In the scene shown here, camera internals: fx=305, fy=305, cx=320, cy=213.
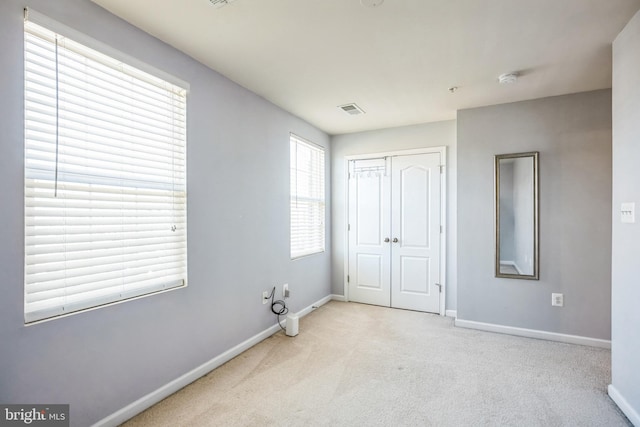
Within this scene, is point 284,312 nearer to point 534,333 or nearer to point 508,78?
point 534,333

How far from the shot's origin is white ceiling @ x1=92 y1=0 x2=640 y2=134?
6.04ft

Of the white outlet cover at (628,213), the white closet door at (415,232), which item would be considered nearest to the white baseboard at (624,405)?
the white outlet cover at (628,213)

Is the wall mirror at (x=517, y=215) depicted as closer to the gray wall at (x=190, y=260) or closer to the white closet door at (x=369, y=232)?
the white closet door at (x=369, y=232)

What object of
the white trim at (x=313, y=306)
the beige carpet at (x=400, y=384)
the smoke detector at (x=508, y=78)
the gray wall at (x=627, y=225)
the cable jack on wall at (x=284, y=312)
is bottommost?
the beige carpet at (x=400, y=384)

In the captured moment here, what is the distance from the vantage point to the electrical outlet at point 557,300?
10.4 ft

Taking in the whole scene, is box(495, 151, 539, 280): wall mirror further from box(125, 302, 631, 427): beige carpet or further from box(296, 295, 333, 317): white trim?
box(296, 295, 333, 317): white trim

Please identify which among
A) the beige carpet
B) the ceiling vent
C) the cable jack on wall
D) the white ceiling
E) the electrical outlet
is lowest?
the beige carpet

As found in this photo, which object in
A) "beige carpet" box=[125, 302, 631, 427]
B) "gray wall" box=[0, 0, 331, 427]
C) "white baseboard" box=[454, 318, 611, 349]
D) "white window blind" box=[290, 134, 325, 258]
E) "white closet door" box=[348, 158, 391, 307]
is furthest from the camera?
"white closet door" box=[348, 158, 391, 307]

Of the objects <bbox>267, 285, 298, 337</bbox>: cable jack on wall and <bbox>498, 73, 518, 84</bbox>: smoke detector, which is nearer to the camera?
<bbox>498, 73, 518, 84</bbox>: smoke detector

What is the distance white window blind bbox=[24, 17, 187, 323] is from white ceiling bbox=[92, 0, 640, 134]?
0.45 metres

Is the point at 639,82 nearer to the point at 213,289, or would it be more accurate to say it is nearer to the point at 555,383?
the point at 555,383

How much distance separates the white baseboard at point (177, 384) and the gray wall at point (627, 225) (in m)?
2.86

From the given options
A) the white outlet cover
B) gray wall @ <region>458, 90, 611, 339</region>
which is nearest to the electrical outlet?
gray wall @ <region>458, 90, 611, 339</region>

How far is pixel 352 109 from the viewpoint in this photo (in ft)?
11.8
